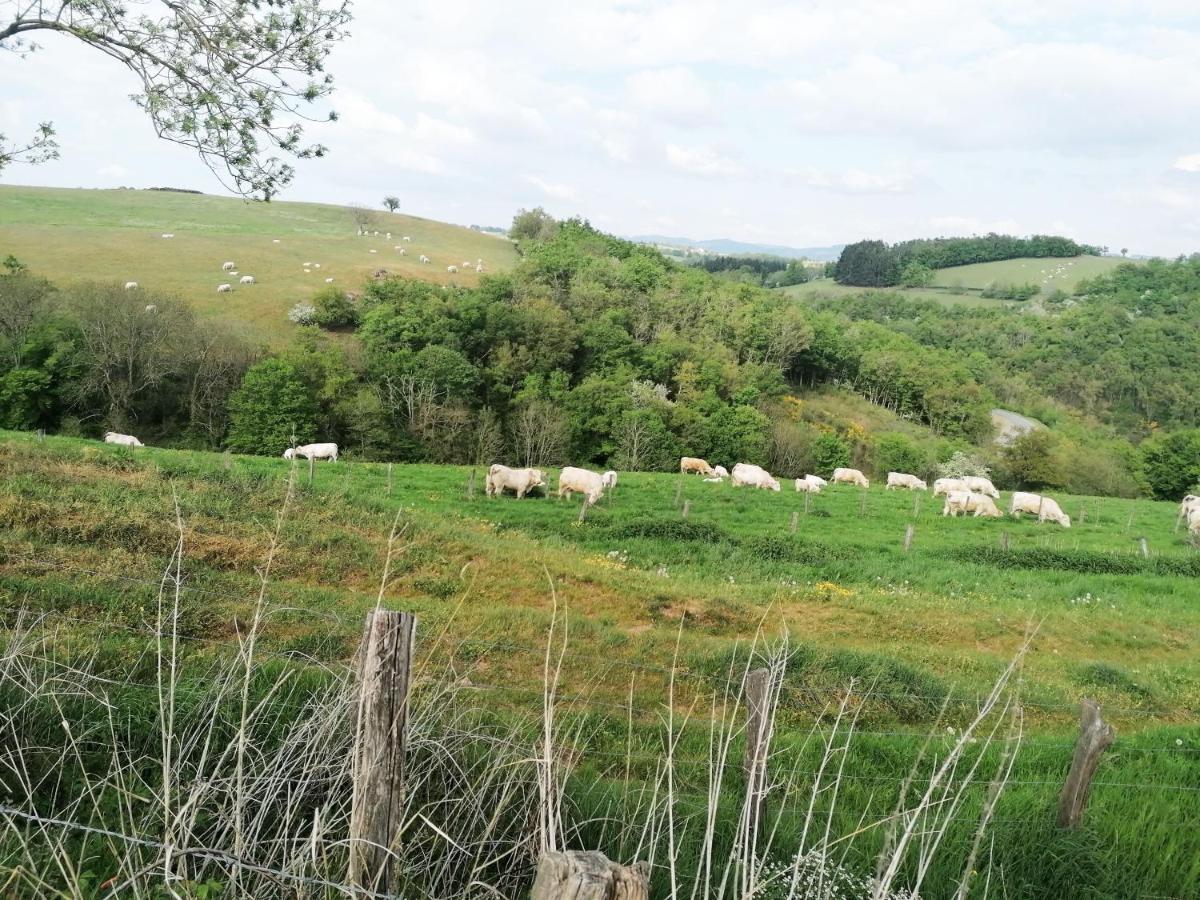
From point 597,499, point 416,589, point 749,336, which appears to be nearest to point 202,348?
point 597,499

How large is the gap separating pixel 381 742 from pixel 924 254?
654 ft

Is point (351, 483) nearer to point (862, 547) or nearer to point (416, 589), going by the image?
point (416, 589)

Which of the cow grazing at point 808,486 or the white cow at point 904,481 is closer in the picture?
the cow grazing at point 808,486

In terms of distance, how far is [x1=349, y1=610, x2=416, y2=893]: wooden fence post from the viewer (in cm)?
283

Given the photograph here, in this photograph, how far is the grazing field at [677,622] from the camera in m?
4.99

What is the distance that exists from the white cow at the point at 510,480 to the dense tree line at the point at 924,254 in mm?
157689

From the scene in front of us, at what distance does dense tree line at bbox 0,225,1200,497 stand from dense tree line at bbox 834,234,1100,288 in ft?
194

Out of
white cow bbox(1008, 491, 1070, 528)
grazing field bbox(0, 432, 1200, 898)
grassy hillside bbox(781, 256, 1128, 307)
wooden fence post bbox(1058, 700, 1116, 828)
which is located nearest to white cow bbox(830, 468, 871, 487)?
white cow bbox(1008, 491, 1070, 528)

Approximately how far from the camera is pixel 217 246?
70562 mm

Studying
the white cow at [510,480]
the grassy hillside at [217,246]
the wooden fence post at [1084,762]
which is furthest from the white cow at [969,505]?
the grassy hillside at [217,246]

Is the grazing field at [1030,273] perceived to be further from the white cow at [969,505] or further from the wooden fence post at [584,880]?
the wooden fence post at [584,880]

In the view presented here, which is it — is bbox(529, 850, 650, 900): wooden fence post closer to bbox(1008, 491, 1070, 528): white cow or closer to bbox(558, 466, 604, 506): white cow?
bbox(558, 466, 604, 506): white cow

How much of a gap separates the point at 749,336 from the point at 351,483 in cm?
6487

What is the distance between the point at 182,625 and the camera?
7.74 m
